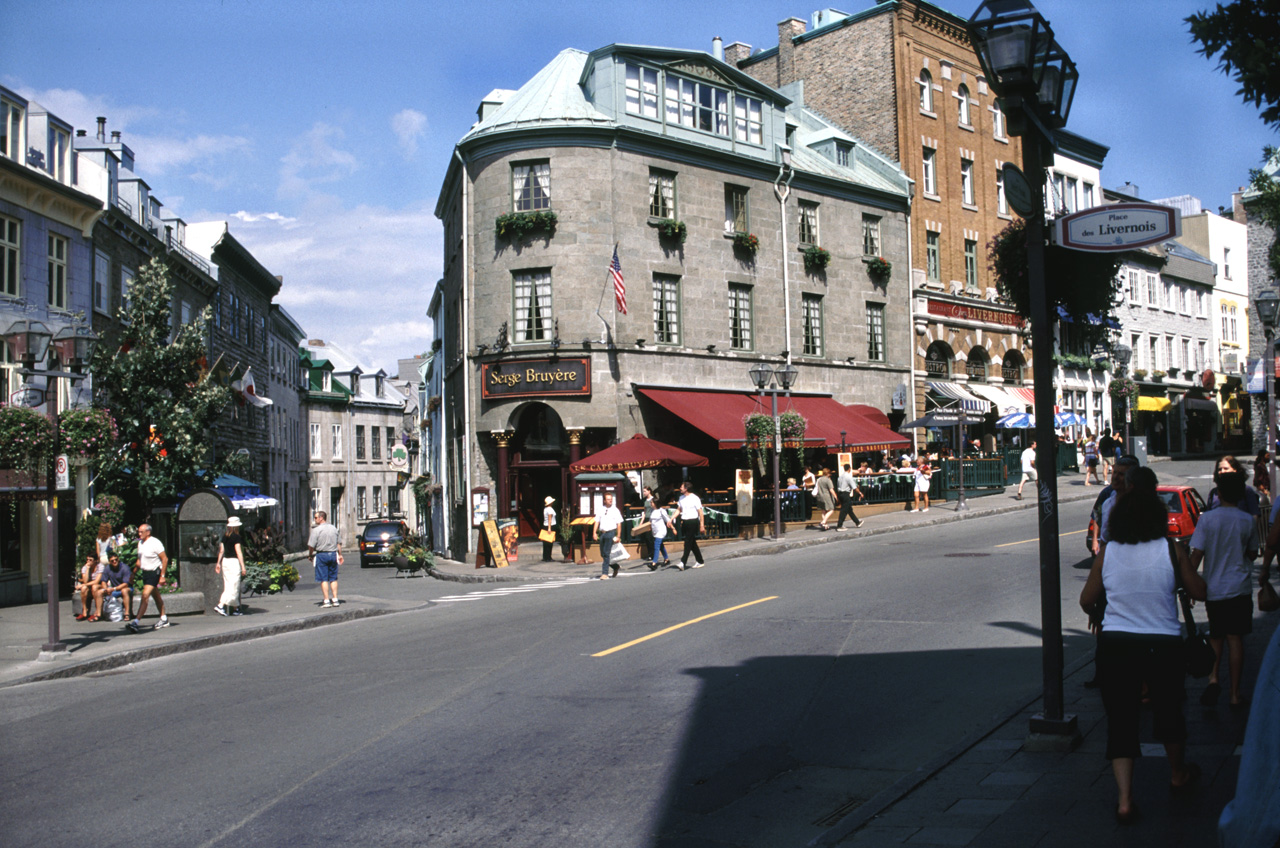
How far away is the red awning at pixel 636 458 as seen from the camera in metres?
25.3

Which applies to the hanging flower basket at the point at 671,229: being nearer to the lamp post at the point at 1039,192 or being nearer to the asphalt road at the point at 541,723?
the asphalt road at the point at 541,723

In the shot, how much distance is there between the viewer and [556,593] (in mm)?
18406

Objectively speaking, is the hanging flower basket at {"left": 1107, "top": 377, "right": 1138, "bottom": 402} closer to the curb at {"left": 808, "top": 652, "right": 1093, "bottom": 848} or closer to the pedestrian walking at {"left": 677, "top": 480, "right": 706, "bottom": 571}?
the pedestrian walking at {"left": 677, "top": 480, "right": 706, "bottom": 571}

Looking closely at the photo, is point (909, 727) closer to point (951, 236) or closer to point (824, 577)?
point (824, 577)

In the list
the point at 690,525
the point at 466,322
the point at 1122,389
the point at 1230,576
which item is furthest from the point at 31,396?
the point at 1122,389

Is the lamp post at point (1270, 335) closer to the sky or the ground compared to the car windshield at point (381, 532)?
closer to the sky

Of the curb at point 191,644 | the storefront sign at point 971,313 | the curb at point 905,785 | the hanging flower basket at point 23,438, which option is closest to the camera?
the curb at point 905,785

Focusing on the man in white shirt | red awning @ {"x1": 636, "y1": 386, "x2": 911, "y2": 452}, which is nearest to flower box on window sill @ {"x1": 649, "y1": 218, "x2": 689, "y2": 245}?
red awning @ {"x1": 636, "y1": 386, "x2": 911, "y2": 452}

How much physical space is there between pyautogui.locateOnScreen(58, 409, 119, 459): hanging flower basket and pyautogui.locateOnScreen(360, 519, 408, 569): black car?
827 inches

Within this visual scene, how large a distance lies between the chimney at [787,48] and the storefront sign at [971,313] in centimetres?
1157

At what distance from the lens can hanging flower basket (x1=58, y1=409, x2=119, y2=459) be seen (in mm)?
16938

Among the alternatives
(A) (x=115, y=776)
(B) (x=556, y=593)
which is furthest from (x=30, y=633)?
(A) (x=115, y=776)

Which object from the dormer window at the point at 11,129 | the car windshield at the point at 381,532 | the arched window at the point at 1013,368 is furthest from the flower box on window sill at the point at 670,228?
the arched window at the point at 1013,368

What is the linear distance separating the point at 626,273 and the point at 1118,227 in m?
22.6
